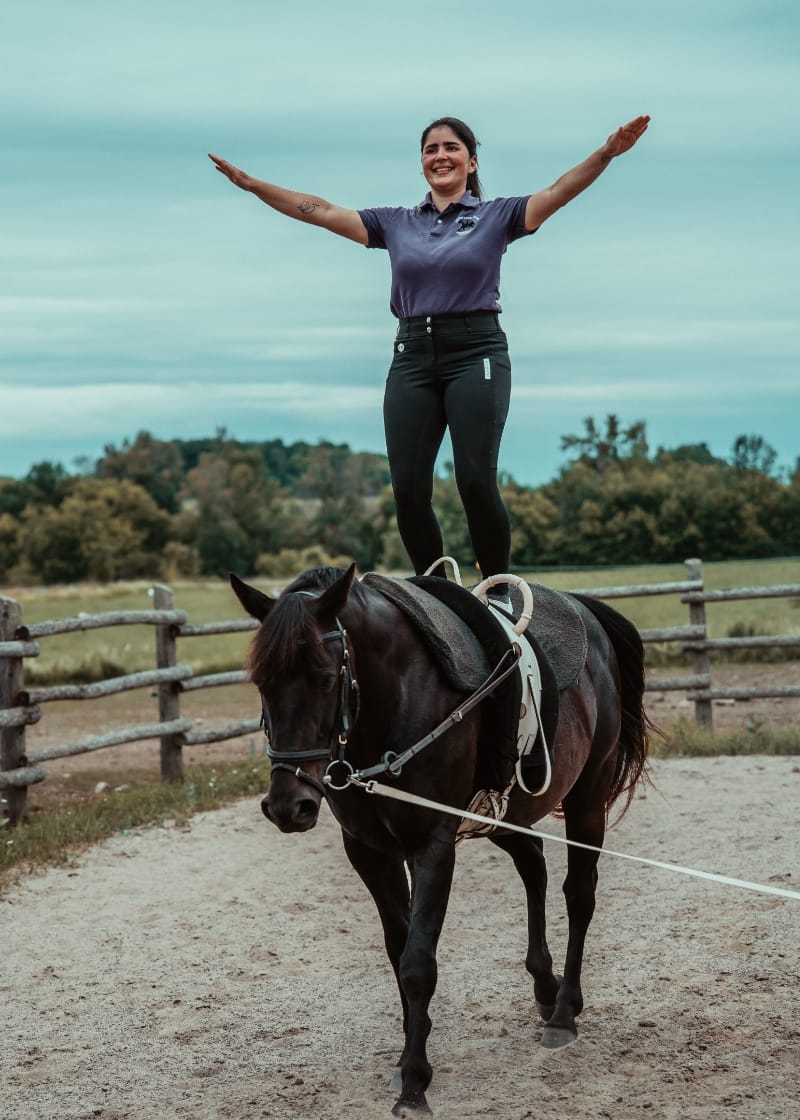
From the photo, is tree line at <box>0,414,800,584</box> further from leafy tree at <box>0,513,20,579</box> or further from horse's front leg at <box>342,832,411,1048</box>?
horse's front leg at <box>342,832,411,1048</box>

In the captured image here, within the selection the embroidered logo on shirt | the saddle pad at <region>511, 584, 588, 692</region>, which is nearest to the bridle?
the saddle pad at <region>511, 584, 588, 692</region>

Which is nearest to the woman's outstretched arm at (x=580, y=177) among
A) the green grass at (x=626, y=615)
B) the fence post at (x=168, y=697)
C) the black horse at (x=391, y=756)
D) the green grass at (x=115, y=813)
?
the black horse at (x=391, y=756)

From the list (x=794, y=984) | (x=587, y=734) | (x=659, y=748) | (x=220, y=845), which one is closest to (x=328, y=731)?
(x=587, y=734)

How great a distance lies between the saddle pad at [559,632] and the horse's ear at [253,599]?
1.37m

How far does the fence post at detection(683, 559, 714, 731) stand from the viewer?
12.5 meters

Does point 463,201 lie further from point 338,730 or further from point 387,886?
point 387,886

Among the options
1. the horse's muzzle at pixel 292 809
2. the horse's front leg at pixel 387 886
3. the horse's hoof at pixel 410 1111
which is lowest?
the horse's hoof at pixel 410 1111

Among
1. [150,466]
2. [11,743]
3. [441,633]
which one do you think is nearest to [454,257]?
[441,633]

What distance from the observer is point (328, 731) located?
3557 mm

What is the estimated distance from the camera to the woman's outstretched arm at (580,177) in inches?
169

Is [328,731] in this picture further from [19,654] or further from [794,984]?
[19,654]

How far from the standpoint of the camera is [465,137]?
4820mm

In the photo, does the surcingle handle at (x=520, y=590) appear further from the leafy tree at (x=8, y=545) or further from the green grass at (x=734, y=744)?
the leafy tree at (x=8, y=545)

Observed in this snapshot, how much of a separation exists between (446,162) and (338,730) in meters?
2.31
